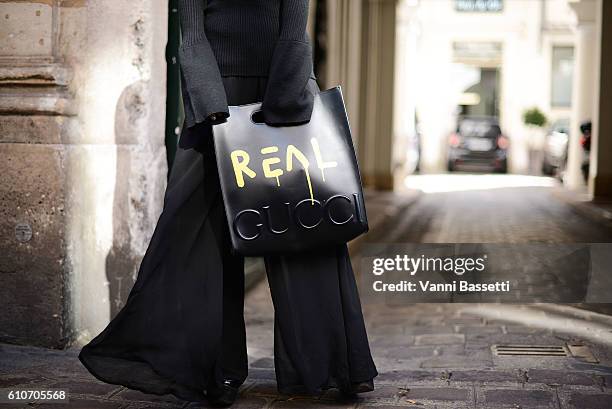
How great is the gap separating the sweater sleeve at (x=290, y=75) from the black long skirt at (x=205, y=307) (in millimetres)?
121

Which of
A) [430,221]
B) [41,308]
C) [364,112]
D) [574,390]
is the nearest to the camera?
[574,390]

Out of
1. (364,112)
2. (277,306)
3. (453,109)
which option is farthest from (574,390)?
(453,109)

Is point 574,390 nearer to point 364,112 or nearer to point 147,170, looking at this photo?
point 147,170

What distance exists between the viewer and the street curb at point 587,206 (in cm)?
1201

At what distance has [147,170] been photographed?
4.55 meters

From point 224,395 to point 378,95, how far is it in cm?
1427

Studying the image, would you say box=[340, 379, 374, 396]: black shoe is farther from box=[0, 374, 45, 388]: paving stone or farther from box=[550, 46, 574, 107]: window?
box=[550, 46, 574, 107]: window

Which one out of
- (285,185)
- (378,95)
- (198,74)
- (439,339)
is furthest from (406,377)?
(378,95)

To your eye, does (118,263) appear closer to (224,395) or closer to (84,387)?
(84,387)

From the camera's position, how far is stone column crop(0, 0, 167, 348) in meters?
4.35

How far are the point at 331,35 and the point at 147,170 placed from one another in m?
8.16

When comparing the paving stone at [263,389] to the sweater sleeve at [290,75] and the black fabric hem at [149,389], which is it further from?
the sweater sleeve at [290,75]

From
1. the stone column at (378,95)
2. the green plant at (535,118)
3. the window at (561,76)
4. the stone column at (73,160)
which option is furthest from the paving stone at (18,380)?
the window at (561,76)

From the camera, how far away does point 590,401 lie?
11.5ft
